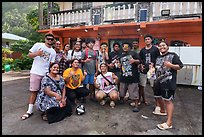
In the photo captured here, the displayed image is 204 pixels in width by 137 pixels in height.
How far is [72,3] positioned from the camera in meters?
9.86

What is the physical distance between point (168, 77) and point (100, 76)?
1.70m

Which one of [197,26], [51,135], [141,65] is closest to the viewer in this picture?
[51,135]

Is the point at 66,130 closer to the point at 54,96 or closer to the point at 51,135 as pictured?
the point at 51,135

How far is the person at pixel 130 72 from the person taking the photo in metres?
3.70

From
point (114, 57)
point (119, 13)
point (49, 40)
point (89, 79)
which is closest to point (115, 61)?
point (114, 57)

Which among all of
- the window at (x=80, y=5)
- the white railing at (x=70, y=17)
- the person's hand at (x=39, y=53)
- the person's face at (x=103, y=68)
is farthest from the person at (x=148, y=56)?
the window at (x=80, y=5)

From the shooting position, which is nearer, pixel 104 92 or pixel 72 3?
pixel 104 92

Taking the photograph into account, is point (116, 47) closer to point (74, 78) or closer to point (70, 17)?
point (74, 78)

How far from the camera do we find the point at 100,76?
408 centimetres

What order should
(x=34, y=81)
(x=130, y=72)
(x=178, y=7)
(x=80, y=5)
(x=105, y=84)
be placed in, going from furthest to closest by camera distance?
(x=80, y=5) → (x=178, y=7) → (x=105, y=84) → (x=130, y=72) → (x=34, y=81)

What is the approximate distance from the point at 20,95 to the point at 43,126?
255cm

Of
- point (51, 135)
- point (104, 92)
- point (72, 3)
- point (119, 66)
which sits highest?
point (72, 3)

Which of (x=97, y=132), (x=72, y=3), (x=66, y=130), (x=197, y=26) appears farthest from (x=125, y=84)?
(x=72, y=3)

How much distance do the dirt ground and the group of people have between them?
0.53 feet
